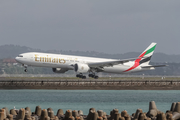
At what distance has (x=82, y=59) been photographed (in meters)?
79.8

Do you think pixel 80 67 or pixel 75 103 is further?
pixel 80 67

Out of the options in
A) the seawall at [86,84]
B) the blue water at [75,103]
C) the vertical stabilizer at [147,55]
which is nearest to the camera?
the blue water at [75,103]

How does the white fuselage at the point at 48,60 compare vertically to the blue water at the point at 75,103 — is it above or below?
above

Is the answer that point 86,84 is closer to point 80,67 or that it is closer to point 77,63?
point 80,67

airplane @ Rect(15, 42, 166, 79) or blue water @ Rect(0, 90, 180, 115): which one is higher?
airplane @ Rect(15, 42, 166, 79)

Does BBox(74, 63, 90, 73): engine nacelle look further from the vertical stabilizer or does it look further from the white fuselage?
the vertical stabilizer

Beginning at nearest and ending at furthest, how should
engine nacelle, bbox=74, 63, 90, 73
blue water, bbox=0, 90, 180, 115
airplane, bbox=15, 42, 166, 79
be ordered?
blue water, bbox=0, 90, 180, 115 < airplane, bbox=15, 42, 166, 79 < engine nacelle, bbox=74, 63, 90, 73

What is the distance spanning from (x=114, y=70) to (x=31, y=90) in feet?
65.0

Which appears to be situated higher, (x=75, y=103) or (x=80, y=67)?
(x=80, y=67)

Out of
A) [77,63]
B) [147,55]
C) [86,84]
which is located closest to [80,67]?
[77,63]

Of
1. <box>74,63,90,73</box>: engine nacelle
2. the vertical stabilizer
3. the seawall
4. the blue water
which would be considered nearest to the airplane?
<box>74,63,90,73</box>: engine nacelle

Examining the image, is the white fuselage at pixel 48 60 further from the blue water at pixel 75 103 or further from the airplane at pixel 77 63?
the blue water at pixel 75 103

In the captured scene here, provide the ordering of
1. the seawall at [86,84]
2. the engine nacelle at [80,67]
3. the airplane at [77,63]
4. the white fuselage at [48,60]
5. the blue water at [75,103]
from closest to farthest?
1. the blue water at [75,103]
2. the seawall at [86,84]
3. the white fuselage at [48,60]
4. the airplane at [77,63]
5. the engine nacelle at [80,67]

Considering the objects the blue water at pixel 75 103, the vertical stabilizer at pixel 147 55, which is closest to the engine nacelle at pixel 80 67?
the blue water at pixel 75 103
